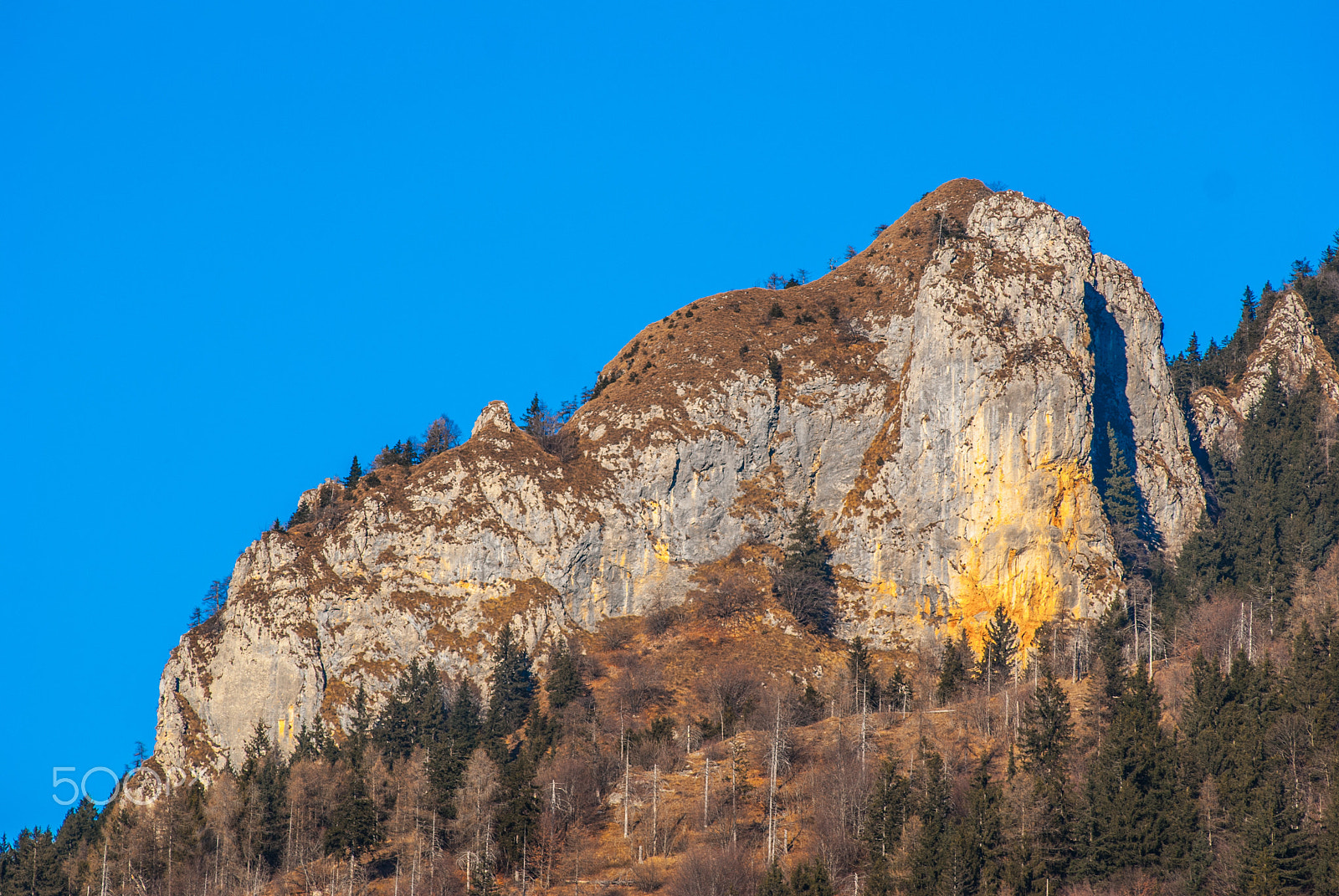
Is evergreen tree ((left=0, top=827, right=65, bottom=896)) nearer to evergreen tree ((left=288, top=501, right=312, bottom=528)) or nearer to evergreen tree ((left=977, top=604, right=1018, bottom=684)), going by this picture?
evergreen tree ((left=288, top=501, right=312, bottom=528))

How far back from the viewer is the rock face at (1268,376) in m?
150

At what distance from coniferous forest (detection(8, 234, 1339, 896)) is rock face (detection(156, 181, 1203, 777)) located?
3.25 meters

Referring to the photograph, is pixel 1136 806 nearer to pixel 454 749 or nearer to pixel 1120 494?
pixel 454 749

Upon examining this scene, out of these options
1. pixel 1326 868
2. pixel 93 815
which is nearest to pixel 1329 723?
pixel 1326 868

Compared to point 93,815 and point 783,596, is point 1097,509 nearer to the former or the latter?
point 783,596

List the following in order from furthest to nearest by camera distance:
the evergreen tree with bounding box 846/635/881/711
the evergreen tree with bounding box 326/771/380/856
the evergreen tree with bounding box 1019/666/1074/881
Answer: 1. the evergreen tree with bounding box 846/635/881/711
2. the evergreen tree with bounding box 326/771/380/856
3. the evergreen tree with bounding box 1019/666/1074/881

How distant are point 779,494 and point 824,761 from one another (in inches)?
1507

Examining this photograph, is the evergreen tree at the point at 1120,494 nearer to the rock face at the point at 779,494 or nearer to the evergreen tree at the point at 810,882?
the rock face at the point at 779,494

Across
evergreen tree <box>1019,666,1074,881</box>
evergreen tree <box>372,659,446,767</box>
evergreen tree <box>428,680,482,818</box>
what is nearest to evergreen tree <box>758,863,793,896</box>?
evergreen tree <box>1019,666,1074,881</box>

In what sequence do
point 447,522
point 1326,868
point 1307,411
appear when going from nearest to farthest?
point 1326,868 → point 447,522 → point 1307,411

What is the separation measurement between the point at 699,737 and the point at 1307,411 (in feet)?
225

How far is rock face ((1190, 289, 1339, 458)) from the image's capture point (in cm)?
14962

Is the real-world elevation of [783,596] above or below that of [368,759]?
above

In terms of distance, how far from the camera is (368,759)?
109750mm
